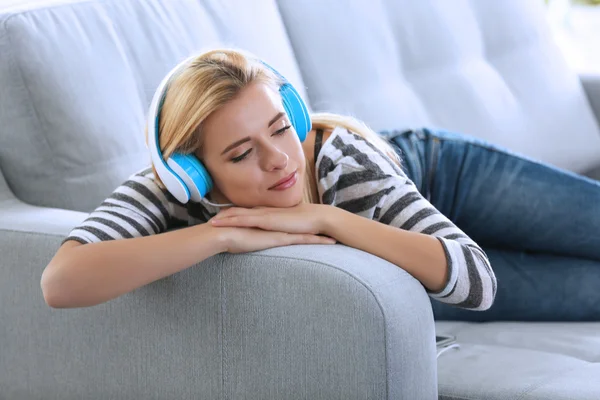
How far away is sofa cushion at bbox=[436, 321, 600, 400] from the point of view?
51.9 inches

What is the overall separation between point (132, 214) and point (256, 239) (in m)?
0.23

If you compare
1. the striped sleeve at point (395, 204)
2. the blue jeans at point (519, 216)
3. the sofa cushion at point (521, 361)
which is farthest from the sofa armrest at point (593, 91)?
the striped sleeve at point (395, 204)

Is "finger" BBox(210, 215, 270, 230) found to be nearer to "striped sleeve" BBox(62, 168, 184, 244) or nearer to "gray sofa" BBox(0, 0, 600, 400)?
"gray sofa" BBox(0, 0, 600, 400)

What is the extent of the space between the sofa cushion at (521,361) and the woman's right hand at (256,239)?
0.33 m

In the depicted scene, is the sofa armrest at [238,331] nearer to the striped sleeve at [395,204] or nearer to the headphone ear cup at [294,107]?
the striped sleeve at [395,204]

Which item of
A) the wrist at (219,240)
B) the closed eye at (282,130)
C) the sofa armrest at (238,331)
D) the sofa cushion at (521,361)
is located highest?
the closed eye at (282,130)

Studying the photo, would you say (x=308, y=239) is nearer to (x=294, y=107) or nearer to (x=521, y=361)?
(x=294, y=107)

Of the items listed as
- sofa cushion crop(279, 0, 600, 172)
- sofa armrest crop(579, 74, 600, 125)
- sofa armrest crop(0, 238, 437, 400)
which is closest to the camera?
sofa armrest crop(0, 238, 437, 400)

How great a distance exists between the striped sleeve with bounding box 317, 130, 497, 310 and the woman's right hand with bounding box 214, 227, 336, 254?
155mm

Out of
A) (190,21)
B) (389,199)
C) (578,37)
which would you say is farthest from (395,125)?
(578,37)

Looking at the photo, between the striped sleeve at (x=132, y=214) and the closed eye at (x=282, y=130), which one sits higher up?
the closed eye at (x=282, y=130)

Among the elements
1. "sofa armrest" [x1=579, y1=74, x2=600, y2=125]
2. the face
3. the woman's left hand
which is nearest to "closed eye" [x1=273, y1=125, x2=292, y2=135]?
the face

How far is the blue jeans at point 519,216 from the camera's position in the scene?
5.72 ft

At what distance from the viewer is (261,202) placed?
1.32m
